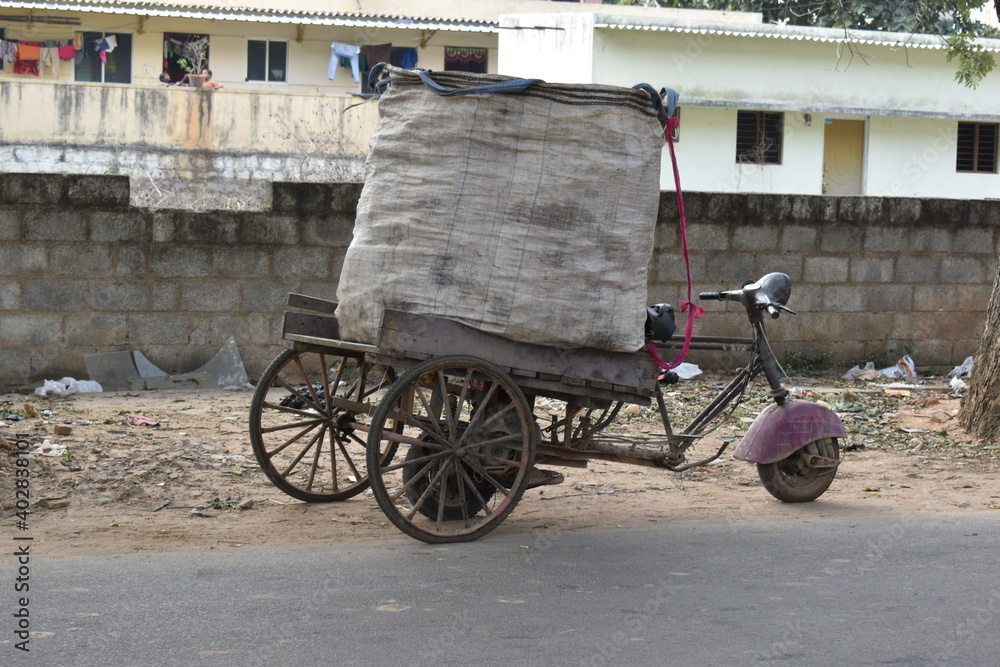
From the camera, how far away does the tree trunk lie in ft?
24.5

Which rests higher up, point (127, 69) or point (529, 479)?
point (127, 69)

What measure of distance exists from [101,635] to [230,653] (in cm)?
48

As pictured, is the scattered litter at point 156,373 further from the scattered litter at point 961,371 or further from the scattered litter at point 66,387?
the scattered litter at point 961,371

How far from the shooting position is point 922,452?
7199 millimetres

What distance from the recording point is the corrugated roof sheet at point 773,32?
20.8m

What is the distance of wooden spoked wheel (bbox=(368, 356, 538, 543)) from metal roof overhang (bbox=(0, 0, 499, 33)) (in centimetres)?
1825

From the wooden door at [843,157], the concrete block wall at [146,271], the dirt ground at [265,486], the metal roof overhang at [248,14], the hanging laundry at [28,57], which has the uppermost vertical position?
the metal roof overhang at [248,14]

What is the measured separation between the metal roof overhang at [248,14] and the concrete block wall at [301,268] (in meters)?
13.9

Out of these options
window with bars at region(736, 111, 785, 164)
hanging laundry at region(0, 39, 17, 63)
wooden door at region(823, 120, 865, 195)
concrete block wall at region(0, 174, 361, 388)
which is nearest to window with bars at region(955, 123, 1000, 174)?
wooden door at region(823, 120, 865, 195)

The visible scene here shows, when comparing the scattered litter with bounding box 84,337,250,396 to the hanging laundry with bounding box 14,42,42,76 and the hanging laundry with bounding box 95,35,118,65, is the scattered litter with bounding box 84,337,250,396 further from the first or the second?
the hanging laundry with bounding box 14,42,42,76

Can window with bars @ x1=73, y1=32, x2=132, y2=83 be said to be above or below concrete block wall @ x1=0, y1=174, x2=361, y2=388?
above

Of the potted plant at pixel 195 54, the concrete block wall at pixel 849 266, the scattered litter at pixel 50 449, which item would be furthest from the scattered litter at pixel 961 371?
the potted plant at pixel 195 54

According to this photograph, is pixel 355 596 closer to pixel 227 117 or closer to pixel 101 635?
pixel 101 635

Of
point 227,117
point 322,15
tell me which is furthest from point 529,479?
point 322,15
